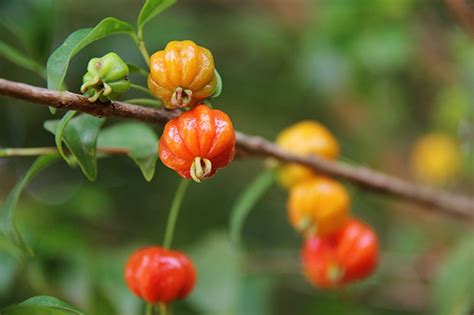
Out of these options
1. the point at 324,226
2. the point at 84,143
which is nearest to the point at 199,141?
the point at 84,143

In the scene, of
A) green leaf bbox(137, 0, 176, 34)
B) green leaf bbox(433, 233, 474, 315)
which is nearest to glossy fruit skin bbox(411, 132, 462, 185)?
green leaf bbox(433, 233, 474, 315)

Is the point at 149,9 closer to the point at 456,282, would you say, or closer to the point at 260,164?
the point at 456,282

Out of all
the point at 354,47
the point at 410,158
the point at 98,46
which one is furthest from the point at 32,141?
the point at 410,158

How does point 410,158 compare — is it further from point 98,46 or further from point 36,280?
point 36,280

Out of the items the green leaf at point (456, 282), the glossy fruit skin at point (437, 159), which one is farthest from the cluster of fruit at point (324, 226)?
the glossy fruit skin at point (437, 159)

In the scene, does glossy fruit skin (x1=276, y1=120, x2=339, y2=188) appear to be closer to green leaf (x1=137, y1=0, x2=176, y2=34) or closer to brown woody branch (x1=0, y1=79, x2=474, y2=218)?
brown woody branch (x1=0, y1=79, x2=474, y2=218)

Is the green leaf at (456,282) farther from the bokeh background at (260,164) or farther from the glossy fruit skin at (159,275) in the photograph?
the glossy fruit skin at (159,275)
